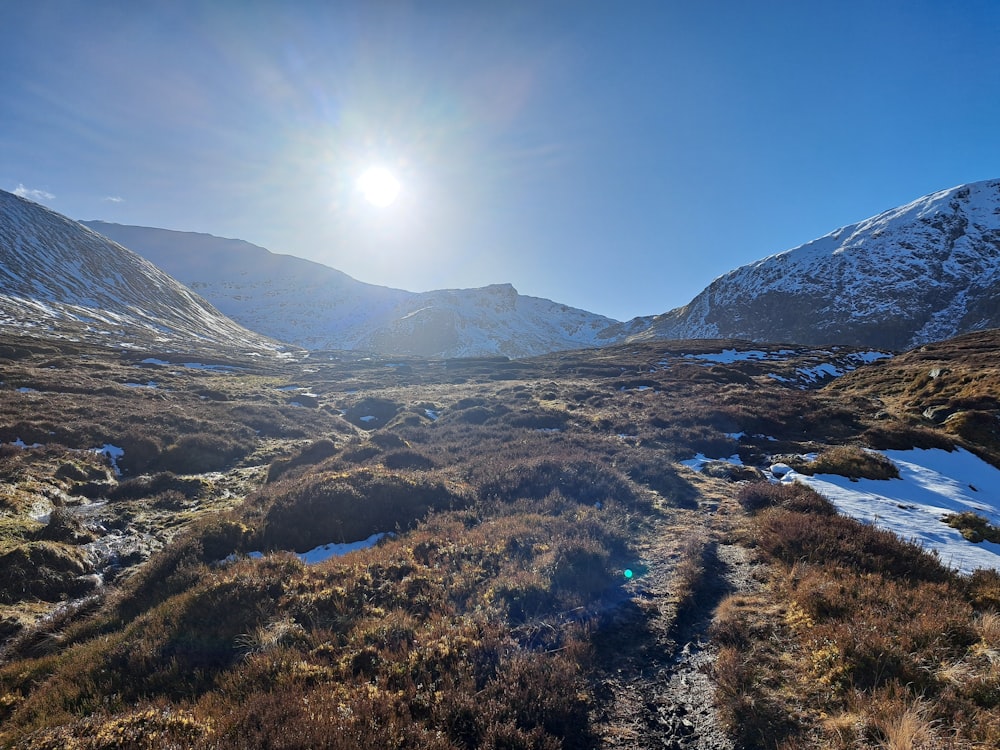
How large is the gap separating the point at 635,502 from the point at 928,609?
766 centimetres

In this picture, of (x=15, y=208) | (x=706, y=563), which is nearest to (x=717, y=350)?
(x=706, y=563)

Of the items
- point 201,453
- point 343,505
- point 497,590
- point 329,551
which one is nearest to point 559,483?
point 497,590

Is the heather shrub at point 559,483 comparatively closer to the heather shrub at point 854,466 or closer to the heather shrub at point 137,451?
the heather shrub at point 854,466

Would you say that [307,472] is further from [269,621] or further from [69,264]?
[69,264]

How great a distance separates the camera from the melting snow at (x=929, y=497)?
32.3ft

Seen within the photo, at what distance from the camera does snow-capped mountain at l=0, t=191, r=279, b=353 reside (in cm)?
7369

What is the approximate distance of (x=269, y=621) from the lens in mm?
7797

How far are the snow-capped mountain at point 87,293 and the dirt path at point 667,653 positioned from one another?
80277 mm

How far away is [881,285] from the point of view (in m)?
126

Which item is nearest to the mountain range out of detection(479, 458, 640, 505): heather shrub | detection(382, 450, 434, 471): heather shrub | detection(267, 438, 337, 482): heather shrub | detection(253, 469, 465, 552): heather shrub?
detection(267, 438, 337, 482): heather shrub

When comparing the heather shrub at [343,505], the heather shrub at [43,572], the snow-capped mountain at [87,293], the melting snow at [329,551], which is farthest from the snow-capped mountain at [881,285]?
the snow-capped mountain at [87,293]

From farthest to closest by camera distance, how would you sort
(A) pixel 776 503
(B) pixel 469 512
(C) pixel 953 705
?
(B) pixel 469 512 < (A) pixel 776 503 < (C) pixel 953 705

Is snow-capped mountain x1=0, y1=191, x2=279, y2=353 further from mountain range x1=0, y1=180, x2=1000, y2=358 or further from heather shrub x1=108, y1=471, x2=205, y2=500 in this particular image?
heather shrub x1=108, y1=471, x2=205, y2=500

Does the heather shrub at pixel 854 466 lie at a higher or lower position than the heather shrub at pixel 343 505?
higher
